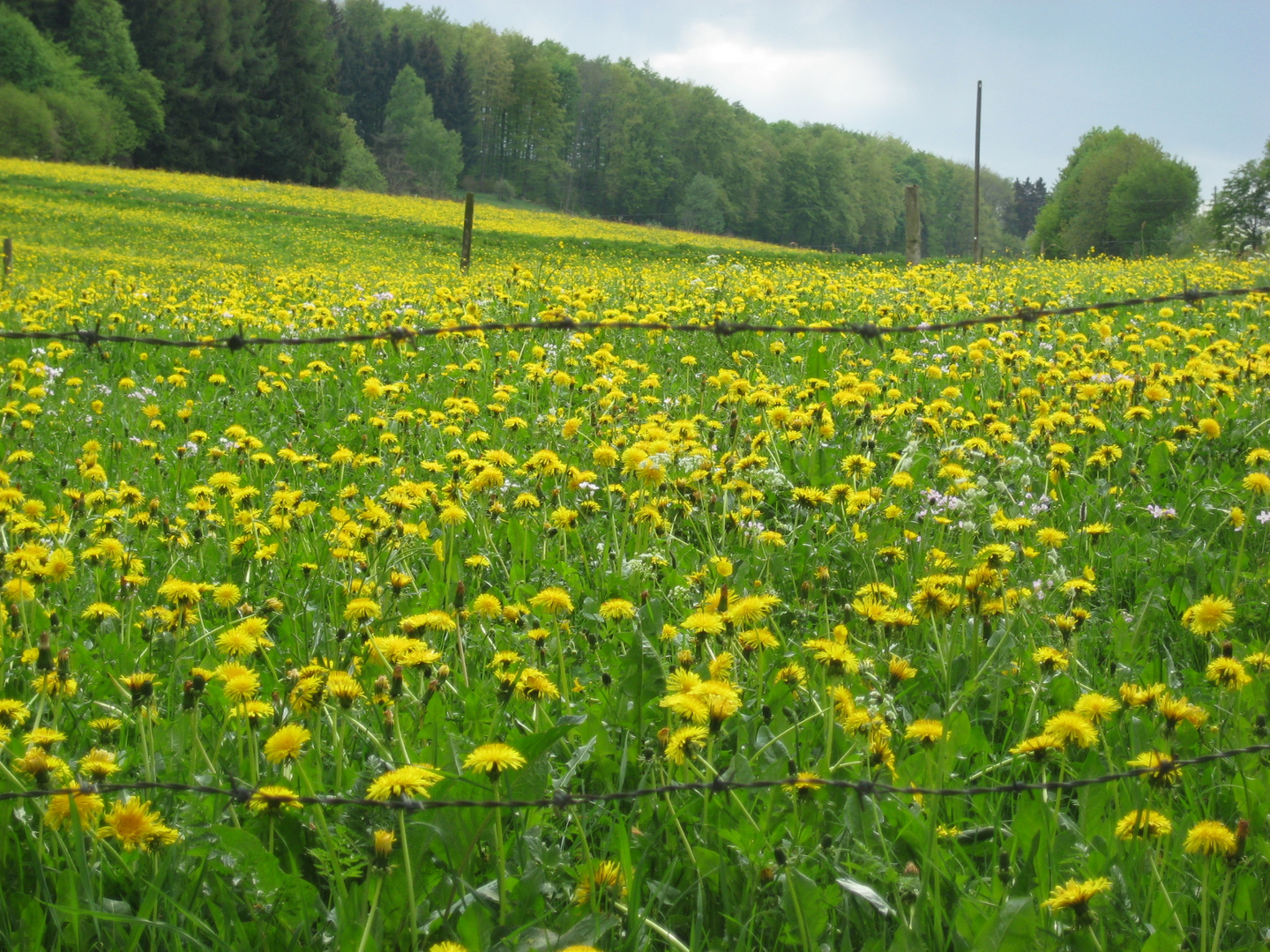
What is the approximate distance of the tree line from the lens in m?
46.9

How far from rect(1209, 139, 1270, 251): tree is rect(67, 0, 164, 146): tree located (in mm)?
51793

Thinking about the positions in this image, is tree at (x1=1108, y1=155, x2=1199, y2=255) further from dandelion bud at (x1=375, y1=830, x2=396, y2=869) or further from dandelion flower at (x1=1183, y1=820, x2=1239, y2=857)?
dandelion bud at (x1=375, y1=830, x2=396, y2=869)

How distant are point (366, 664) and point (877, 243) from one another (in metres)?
102

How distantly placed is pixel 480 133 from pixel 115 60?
138 feet

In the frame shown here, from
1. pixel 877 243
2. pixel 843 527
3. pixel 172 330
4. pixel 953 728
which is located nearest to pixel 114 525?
pixel 843 527

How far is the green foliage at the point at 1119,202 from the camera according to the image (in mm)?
44250

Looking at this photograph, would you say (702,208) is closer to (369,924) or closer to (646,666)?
(646,666)

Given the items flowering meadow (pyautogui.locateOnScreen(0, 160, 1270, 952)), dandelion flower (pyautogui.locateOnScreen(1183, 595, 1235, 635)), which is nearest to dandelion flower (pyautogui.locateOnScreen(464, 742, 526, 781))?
flowering meadow (pyautogui.locateOnScreen(0, 160, 1270, 952))

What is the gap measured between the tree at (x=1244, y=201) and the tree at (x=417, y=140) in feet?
184

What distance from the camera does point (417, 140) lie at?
79625 mm

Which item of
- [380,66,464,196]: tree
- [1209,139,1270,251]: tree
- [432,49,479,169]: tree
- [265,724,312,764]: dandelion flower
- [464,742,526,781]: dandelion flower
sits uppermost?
[432,49,479,169]: tree

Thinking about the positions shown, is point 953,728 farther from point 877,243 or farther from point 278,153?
point 877,243

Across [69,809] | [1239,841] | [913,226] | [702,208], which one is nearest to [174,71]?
[702,208]

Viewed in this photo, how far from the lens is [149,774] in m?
2.03
